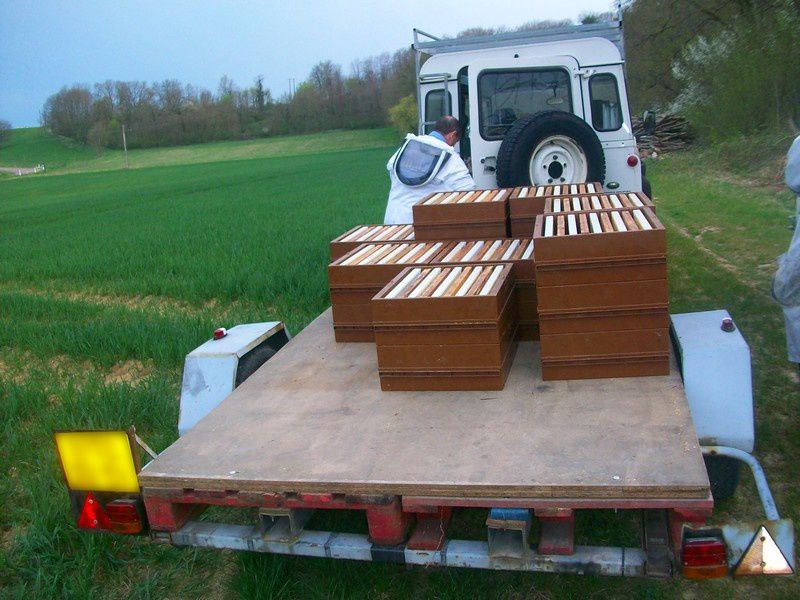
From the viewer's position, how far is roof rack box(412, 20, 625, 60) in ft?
24.0

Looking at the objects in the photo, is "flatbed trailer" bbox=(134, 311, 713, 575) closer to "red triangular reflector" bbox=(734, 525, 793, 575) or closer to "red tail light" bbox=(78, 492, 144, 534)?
"red tail light" bbox=(78, 492, 144, 534)

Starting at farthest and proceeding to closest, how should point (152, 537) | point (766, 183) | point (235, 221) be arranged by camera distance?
point (235, 221), point (766, 183), point (152, 537)

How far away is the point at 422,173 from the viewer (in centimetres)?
558

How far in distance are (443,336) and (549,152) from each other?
355 centimetres

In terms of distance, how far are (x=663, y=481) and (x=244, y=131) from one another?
3564 inches

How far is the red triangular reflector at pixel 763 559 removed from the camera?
2.21 meters

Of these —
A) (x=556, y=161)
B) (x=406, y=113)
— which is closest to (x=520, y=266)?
(x=556, y=161)

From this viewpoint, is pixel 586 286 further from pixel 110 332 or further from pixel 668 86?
pixel 668 86

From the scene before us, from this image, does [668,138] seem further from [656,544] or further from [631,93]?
[656,544]

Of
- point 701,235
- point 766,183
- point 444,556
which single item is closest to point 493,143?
point 444,556

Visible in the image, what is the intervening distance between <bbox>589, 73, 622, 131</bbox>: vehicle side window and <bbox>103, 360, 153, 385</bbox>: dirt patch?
4.57 m

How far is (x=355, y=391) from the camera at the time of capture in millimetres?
3273

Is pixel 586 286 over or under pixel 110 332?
over

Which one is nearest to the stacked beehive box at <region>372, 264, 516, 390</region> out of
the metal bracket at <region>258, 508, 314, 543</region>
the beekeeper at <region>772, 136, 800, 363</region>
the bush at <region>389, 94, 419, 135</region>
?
the metal bracket at <region>258, 508, 314, 543</region>
